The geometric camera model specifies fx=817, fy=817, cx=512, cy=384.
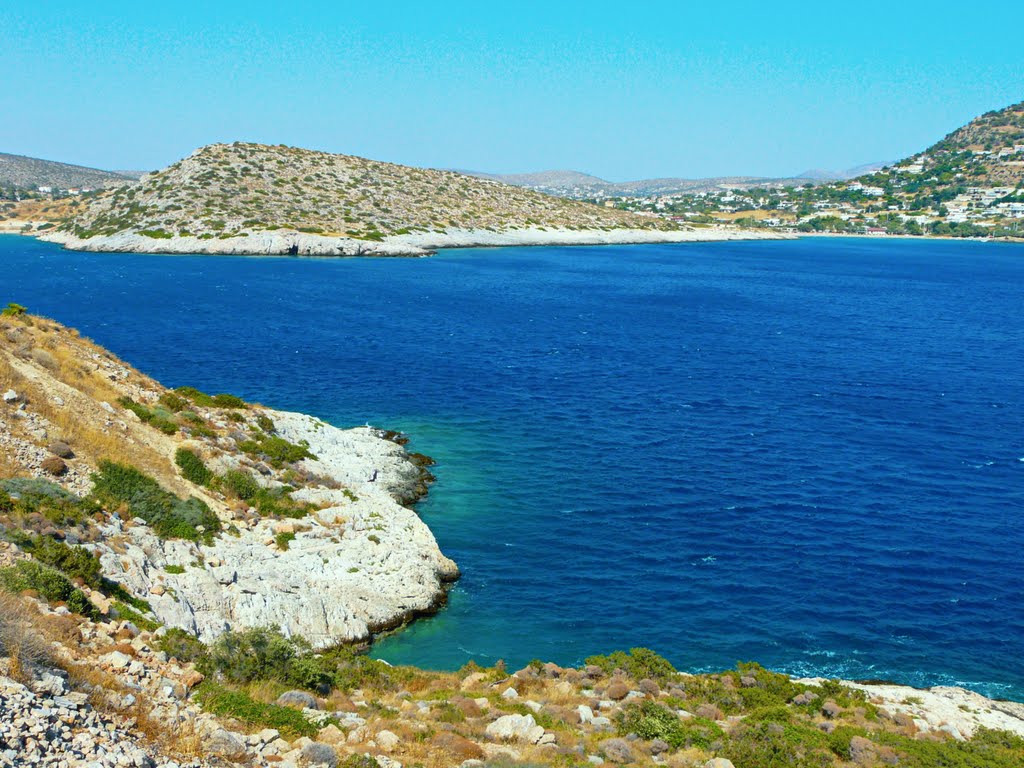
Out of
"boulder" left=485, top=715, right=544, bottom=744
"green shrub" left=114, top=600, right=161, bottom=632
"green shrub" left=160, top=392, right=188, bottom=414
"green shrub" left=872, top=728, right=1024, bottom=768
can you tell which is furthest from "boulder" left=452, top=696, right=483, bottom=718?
"green shrub" left=160, top=392, right=188, bottom=414

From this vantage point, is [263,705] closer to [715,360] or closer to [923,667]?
[923,667]

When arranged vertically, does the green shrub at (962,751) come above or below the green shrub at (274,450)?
below

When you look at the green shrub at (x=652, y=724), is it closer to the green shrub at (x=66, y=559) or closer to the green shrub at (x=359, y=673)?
the green shrub at (x=359, y=673)

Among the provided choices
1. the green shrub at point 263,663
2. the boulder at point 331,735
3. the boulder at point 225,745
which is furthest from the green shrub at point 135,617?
the boulder at point 225,745

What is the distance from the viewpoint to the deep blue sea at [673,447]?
100 ft

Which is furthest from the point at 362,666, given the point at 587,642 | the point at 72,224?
the point at 72,224

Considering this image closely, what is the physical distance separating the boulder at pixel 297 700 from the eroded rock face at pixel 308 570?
6.18 m

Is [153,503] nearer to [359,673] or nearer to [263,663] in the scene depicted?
[263,663]

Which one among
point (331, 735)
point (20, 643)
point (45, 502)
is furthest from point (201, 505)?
point (20, 643)

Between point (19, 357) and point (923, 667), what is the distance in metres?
36.4

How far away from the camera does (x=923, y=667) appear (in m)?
28.4

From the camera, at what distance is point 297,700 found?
18594 mm

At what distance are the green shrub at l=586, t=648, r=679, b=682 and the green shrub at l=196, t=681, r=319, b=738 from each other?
35.2ft

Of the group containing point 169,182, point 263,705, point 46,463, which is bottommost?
point 263,705
